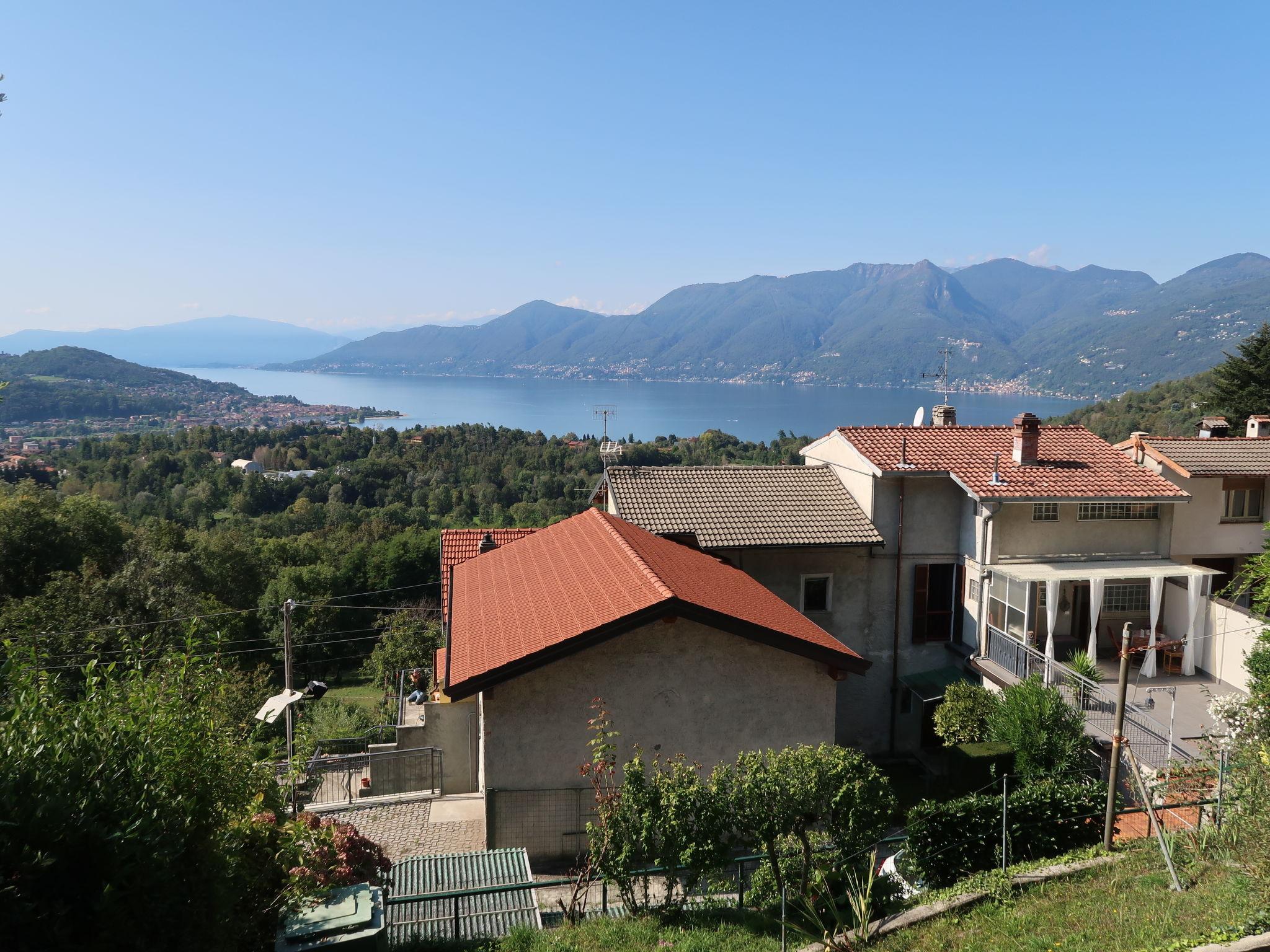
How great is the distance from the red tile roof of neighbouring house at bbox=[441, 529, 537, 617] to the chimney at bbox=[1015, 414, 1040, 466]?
11318 millimetres

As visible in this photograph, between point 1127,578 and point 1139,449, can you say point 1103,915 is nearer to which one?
point 1127,578

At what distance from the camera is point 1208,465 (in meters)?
18.5

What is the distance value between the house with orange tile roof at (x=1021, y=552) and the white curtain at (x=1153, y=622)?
37 mm

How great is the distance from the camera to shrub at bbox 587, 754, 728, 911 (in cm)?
800

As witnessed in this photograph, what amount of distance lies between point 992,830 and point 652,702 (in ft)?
15.1

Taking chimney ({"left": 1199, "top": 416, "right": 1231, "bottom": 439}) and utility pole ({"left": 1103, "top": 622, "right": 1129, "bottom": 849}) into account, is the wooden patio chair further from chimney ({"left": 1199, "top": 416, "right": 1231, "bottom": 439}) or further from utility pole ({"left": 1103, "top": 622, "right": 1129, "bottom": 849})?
utility pole ({"left": 1103, "top": 622, "right": 1129, "bottom": 849})

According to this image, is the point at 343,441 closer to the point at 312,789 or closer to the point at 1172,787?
the point at 312,789

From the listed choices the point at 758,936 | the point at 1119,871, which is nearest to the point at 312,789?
the point at 758,936

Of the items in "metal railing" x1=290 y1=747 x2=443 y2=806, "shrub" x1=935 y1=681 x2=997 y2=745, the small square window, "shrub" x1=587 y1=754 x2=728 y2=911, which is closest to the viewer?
"shrub" x1=587 y1=754 x2=728 y2=911

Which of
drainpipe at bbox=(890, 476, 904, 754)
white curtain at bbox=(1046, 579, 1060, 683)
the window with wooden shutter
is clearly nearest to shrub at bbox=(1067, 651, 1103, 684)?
white curtain at bbox=(1046, 579, 1060, 683)

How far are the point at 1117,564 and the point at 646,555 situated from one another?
10.3m

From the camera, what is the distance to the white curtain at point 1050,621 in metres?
14.9

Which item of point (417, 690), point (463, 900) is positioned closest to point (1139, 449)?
point (463, 900)

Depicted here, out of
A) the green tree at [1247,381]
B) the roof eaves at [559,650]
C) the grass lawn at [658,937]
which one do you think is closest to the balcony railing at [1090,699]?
the grass lawn at [658,937]
